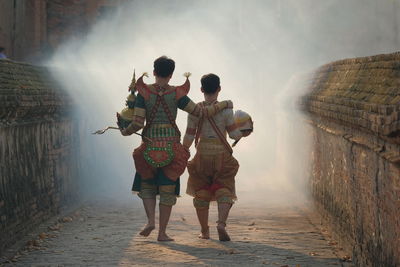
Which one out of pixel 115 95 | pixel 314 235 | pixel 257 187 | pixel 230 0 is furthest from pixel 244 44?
pixel 314 235

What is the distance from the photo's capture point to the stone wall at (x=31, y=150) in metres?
8.45

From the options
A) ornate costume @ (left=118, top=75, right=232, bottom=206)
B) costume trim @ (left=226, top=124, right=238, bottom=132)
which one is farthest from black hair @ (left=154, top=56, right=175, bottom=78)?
costume trim @ (left=226, top=124, right=238, bottom=132)

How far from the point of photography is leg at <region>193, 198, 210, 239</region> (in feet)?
28.3

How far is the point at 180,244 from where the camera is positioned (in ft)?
27.3

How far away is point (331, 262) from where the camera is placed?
744 centimetres

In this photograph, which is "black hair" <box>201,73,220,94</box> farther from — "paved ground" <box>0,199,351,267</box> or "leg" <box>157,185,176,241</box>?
"paved ground" <box>0,199,351,267</box>

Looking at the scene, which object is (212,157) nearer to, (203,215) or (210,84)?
(203,215)

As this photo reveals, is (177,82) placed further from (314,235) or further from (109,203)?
(314,235)

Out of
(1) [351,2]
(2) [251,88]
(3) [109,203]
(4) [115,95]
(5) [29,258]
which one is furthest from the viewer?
(1) [351,2]

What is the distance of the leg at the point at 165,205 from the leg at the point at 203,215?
0.88 ft

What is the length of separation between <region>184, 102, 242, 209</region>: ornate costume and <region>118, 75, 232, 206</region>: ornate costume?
0.13 metres

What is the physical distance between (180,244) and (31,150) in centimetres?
232

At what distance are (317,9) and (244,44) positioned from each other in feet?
13.8

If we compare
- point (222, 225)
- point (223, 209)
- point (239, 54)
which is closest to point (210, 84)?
point (223, 209)
